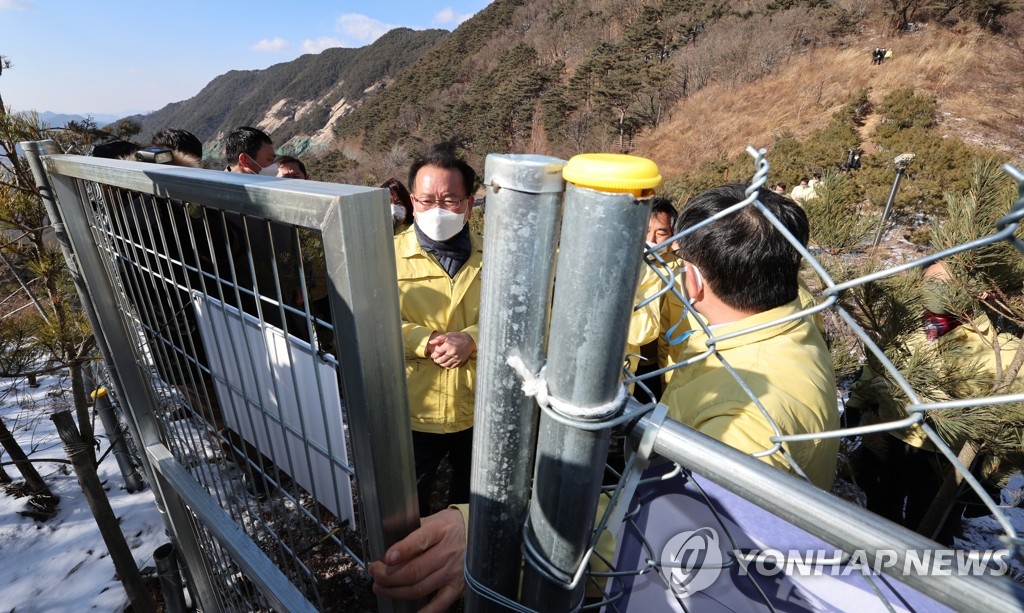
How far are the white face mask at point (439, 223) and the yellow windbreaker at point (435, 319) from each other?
7 cm

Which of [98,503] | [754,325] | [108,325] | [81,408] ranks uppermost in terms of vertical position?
[754,325]

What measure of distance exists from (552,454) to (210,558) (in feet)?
7.89

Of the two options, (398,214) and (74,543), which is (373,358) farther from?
(74,543)

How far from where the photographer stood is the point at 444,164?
7.24ft

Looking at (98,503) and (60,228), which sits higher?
(60,228)

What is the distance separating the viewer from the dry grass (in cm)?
1448

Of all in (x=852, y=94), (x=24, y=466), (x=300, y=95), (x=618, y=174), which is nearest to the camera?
(x=618, y=174)

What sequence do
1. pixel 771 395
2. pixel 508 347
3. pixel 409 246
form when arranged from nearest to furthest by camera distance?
pixel 508 347 → pixel 771 395 → pixel 409 246

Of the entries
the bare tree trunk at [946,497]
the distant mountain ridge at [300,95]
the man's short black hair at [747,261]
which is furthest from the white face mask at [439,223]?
the distant mountain ridge at [300,95]

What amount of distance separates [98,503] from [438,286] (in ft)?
6.53

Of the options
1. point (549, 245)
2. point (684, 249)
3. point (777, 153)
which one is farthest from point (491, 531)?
point (777, 153)

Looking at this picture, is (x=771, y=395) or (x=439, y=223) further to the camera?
(x=439, y=223)

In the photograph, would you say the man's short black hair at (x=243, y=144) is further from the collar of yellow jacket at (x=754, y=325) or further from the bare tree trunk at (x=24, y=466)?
the collar of yellow jacket at (x=754, y=325)

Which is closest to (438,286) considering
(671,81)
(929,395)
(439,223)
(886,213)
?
(439,223)
